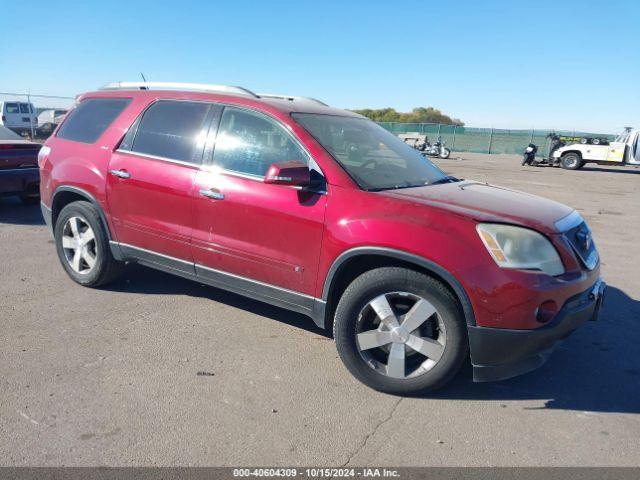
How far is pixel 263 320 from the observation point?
4305 mm

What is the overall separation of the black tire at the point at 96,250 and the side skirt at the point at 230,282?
136mm

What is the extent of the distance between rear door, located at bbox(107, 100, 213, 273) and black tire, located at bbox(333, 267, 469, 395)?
147cm

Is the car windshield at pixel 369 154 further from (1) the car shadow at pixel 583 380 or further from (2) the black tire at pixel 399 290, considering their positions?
(1) the car shadow at pixel 583 380

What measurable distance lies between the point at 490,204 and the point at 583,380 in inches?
54.9

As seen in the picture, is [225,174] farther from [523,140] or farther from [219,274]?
[523,140]

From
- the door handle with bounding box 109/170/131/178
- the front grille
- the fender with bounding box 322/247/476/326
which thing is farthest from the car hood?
the door handle with bounding box 109/170/131/178

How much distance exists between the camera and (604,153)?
25.3m

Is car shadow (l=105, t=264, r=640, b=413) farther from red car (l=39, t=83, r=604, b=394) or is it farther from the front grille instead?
the front grille

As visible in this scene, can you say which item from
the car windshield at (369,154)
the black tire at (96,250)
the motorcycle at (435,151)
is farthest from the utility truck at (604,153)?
the black tire at (96,250)

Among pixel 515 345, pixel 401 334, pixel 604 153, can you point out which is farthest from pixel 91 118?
pixel 604 153

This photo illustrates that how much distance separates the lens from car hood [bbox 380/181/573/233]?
120 inches

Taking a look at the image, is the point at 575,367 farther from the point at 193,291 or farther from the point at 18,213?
the point at 18,213

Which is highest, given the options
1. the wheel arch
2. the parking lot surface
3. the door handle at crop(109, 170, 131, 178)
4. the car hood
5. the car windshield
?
the car windshield

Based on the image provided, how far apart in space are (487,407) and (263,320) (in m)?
1.92
